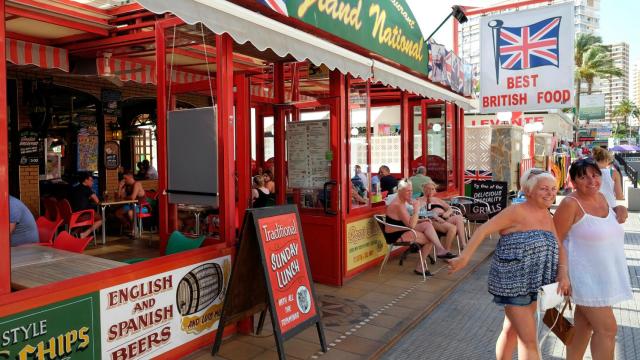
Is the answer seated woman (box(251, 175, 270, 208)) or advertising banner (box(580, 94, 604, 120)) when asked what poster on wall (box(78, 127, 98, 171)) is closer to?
seated woman (box(251, 175, 270, 208))

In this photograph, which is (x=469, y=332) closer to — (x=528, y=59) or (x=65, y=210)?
(x=528, y=59)

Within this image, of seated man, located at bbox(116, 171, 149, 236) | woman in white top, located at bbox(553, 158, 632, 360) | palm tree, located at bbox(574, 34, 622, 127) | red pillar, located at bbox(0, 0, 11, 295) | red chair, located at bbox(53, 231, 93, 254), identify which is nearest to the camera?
red pillar, located at bbox(0, 0, 11, 295)

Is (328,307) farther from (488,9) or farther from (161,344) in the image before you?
(488,9)

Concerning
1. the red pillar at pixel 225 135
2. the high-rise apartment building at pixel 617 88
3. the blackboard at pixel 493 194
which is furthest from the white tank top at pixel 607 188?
the high-rise apartment building at pixel 617 88

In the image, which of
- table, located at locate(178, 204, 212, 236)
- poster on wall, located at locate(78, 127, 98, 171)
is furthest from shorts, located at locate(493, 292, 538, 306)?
poster on wall, located at locate(78, 127, 98, 171)

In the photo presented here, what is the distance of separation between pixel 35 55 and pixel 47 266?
3926 mm

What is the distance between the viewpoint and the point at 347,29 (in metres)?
4.95

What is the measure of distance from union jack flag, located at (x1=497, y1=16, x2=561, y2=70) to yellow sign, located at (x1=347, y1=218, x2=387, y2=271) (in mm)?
3246

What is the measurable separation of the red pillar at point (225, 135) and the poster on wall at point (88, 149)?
20.5 ft

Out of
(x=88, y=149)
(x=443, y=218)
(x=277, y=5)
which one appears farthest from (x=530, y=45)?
(x=88, y=149)

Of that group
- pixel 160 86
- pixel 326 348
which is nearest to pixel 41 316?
pixel 326 348

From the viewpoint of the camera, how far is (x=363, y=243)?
6.04 m

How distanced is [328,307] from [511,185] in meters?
10.1

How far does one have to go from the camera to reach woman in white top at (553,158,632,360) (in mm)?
2820
